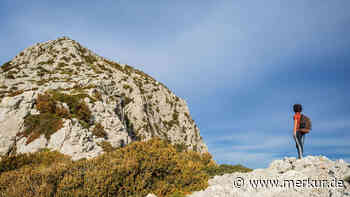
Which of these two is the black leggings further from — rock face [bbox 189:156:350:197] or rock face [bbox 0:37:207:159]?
rock face [bbox 0:37:207:159]

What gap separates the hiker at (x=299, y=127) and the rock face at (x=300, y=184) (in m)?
0.98

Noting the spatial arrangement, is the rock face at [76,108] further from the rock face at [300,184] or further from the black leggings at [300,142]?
the black leggings at [300,142]

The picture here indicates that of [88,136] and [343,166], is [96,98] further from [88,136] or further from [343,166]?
[343,166]

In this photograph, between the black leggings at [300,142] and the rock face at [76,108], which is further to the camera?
the rock face at [76,108]

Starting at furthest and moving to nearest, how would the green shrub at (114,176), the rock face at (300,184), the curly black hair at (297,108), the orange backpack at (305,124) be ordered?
1. the curly black hair at (297,108)
2. the orange backpack at (305,124)
3. the rock face at (300,184)
4. the green shrub at (114,176)

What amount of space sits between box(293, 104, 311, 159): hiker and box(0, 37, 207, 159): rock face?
1104cm

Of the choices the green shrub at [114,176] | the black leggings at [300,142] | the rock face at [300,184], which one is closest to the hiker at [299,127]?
the black leggings at [300,142]

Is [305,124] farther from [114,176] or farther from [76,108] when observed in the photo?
[76,108]

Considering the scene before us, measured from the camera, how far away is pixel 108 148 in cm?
1474

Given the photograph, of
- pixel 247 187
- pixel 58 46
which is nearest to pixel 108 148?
pixel 247 187

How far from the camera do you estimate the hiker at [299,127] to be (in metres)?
9.73

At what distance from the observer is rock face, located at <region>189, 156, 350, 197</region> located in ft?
21.2

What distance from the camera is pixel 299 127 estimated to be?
992 centimetres

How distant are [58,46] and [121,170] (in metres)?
37.8
